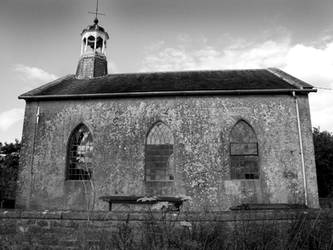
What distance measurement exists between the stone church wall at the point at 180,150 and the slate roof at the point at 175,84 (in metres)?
0.42

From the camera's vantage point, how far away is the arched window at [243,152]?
12.1 metres

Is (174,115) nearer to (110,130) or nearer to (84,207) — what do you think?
(110,130)

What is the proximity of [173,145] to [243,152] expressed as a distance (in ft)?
10.3

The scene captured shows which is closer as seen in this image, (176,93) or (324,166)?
(176,93)

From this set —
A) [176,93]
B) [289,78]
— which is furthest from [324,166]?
[176,93]

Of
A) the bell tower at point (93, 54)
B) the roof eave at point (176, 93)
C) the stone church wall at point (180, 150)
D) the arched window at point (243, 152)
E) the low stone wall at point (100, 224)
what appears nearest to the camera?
the low stone wall at point (100, 224)

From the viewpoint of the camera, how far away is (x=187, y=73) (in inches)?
651

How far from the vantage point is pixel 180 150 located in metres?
12.3

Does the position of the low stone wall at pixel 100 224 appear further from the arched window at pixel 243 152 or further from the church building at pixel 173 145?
the arched window at pixel 243 152

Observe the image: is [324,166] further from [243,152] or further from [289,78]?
[243,152]

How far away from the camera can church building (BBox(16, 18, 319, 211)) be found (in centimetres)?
1180

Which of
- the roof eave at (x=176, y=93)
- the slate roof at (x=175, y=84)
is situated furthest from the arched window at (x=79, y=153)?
the slate roof at (x=175, y=84)

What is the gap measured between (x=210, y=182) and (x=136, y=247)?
7.55 metres

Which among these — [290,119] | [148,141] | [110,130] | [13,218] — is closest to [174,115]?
[148,141]
